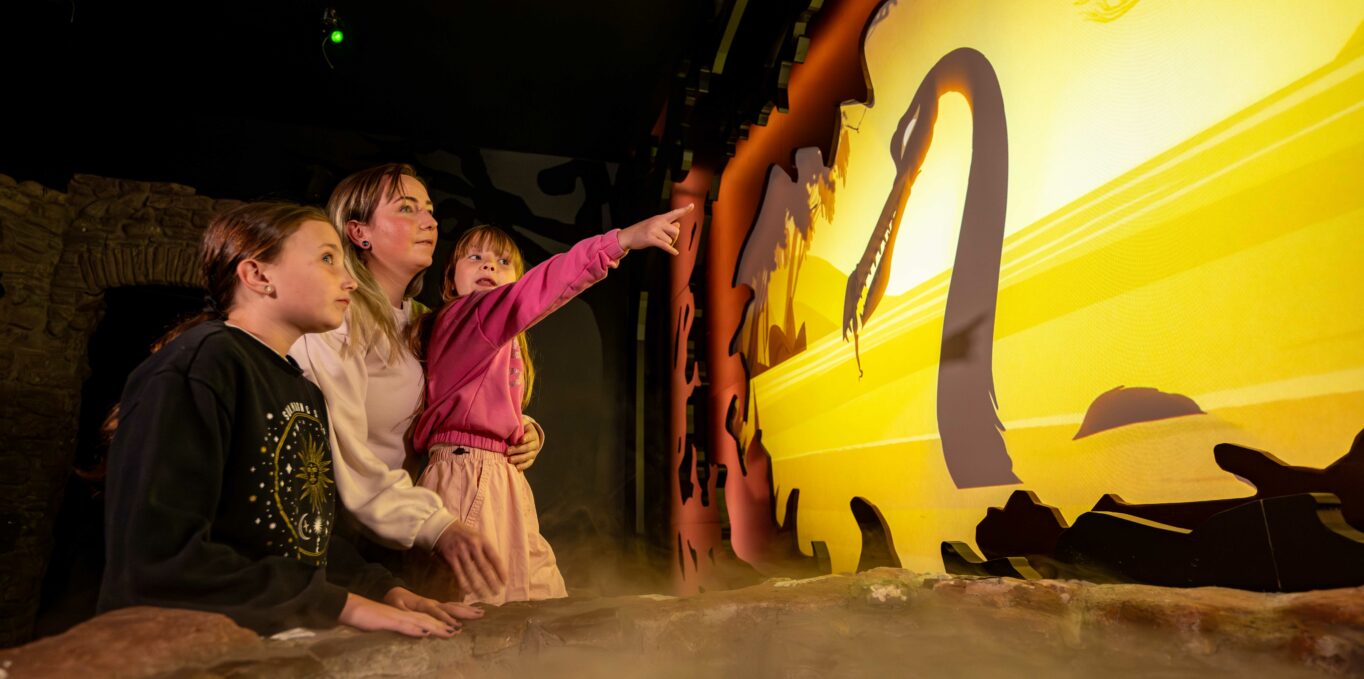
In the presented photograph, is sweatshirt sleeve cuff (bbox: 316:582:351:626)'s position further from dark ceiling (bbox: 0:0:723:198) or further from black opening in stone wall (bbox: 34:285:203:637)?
black opening in stone wall (bbox: 34:285:203:637)

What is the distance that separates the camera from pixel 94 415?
2602 millimetres

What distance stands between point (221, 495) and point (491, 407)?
643 millimetres

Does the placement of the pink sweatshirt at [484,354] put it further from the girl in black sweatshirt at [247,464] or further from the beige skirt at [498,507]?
the girl in black sweatshirt at [247,464]

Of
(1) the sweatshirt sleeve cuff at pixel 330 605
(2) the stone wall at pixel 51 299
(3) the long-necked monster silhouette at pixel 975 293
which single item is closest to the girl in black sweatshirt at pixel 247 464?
(1) the sweatshirt sleeve cuff at pixel 330 605

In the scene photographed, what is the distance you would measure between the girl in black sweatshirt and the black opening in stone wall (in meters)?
1.80

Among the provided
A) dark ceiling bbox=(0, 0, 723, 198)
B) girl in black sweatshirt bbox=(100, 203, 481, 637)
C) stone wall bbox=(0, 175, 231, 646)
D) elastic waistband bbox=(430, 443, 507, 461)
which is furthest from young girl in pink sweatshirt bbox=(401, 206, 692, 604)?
stone wall bbox=(0, 175, 231, 646)

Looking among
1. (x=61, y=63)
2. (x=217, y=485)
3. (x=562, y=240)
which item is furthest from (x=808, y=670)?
(x=61, y=63)

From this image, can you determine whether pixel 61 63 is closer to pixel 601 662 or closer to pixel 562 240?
pixel 562 240

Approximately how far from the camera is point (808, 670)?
72cm

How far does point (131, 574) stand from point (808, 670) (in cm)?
68

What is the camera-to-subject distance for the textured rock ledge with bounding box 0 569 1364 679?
560 mm

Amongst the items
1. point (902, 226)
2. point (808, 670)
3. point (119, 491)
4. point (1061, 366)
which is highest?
point (902, 226)

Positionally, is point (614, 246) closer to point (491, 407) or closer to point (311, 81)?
point (491, 407)

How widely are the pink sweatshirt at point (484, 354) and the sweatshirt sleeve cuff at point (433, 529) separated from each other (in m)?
0.22
